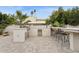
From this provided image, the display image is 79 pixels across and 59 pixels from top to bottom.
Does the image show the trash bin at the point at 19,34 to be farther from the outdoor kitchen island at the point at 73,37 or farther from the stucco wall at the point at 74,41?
the stucco wall at the point at 74,41

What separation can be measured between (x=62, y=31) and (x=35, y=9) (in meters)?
0.64

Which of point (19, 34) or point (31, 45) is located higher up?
point (19, 34)

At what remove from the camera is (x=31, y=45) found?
7.72 ft

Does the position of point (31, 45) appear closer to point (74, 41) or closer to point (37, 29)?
point (37, 29)

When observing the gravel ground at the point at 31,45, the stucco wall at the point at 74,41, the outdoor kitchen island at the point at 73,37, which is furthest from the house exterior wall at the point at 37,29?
the stucco wall at the point at 74,41

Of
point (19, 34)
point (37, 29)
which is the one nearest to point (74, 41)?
point (37, 29)

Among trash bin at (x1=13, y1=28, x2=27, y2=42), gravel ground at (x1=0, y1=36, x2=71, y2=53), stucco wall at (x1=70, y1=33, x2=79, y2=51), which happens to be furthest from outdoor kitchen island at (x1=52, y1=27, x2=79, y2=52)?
trash bin at (x1=13, y1=28, x2=27, y2=42)

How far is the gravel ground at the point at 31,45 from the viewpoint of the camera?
232 centimetres
